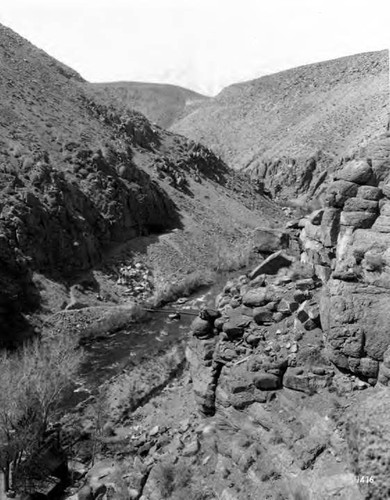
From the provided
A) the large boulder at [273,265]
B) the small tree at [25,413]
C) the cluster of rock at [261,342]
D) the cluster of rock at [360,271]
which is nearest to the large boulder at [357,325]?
the cluster of rock at [360,271]

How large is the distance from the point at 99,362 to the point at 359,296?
19109 mm

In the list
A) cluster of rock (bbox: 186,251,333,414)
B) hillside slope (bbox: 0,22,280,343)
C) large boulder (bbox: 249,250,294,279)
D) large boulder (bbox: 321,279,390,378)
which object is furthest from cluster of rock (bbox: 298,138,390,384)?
hillside slope (bbox: 0,22,280,343)

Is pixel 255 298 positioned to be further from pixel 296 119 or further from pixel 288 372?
pixel 296 119

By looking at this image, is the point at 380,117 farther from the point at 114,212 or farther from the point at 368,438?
the point at 368,438

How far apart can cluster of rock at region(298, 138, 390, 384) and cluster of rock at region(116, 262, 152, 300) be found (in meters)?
26.9

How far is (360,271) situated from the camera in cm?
1246

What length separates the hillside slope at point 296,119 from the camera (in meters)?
90.8

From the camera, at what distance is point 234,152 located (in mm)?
114188

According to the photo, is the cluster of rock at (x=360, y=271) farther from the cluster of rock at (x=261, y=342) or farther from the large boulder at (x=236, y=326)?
the large boulder at (x=236, y=326)

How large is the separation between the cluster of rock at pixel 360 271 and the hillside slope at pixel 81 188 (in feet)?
76.6

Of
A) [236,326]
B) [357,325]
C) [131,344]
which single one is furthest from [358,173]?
[131,344]

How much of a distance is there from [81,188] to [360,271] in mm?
36395

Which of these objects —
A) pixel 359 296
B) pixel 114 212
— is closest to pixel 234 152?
pixel 114 212

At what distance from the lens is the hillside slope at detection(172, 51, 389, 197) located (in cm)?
9081
